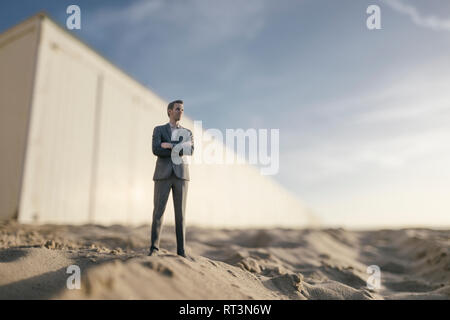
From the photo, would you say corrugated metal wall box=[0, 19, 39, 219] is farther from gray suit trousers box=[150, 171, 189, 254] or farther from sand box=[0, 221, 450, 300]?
Result: gray suit trousers box=[150, 171, 189, 254]

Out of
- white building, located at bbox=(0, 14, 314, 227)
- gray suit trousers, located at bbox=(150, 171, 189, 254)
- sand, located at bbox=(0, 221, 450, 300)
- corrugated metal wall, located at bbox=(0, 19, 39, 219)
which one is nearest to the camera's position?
sand, located at bbox=(0, 221, 450, 300)

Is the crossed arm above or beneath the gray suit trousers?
above

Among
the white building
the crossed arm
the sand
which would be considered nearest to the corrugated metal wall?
the white building

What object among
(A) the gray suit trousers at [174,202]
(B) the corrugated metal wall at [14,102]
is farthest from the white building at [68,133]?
(A) the gray suit trousers at [174,202]

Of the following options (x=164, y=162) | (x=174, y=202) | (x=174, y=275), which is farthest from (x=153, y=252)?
(x=164, y=162)

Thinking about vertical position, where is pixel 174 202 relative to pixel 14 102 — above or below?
below

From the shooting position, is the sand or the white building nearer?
the sand

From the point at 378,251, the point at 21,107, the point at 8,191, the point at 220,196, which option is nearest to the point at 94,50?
the point at 21,107

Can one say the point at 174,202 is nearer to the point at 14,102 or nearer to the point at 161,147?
the point at 161,147

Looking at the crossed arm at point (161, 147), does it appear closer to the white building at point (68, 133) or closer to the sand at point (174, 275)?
the sand at point (174, 275)

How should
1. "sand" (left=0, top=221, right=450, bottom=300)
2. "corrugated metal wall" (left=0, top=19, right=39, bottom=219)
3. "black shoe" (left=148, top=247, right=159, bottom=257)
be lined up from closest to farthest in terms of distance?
1. "sand" (left=0, top=221, right=450, bottom=300)
2. "black shoe" (left=148, top=247, right=159, bottom=257)
3. "corrugated metal wall" (left=0, top=19, right=39, bottom=219)

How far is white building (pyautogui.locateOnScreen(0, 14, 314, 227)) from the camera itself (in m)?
5.88

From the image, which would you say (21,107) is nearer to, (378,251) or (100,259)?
(100,259)

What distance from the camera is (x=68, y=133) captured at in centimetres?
658
